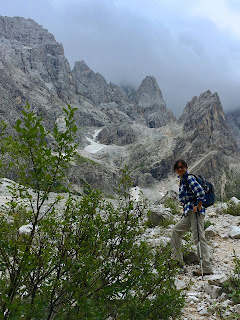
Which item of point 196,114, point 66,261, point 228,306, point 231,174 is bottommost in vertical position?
point 228,306

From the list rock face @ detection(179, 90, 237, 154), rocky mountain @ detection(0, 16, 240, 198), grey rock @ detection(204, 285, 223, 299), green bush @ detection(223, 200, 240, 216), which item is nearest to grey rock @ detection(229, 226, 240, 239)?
green bush @ detection(223, 200, 240, 216)

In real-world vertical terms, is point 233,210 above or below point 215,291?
above

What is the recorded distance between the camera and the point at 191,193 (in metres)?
7.08

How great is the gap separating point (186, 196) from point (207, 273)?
2040 millimetres

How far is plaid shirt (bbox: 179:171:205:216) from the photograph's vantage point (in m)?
6.75

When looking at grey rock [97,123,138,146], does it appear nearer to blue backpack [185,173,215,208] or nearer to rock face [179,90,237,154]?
rock face [179,90,237,154]

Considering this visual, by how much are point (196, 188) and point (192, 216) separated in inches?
35.6

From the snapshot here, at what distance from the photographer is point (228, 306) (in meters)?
4.59

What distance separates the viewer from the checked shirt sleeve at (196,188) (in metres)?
6.73

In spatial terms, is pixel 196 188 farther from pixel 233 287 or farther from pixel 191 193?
pixel 233 287

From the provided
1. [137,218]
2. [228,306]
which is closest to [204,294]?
[228,306]

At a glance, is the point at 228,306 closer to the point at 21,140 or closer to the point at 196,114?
the point at 21,140

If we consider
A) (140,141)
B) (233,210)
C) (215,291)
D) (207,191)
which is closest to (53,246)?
(215,291)

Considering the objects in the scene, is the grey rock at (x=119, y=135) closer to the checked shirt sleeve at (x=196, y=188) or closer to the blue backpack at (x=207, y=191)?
the blue backpack at (x=207, y=191)
